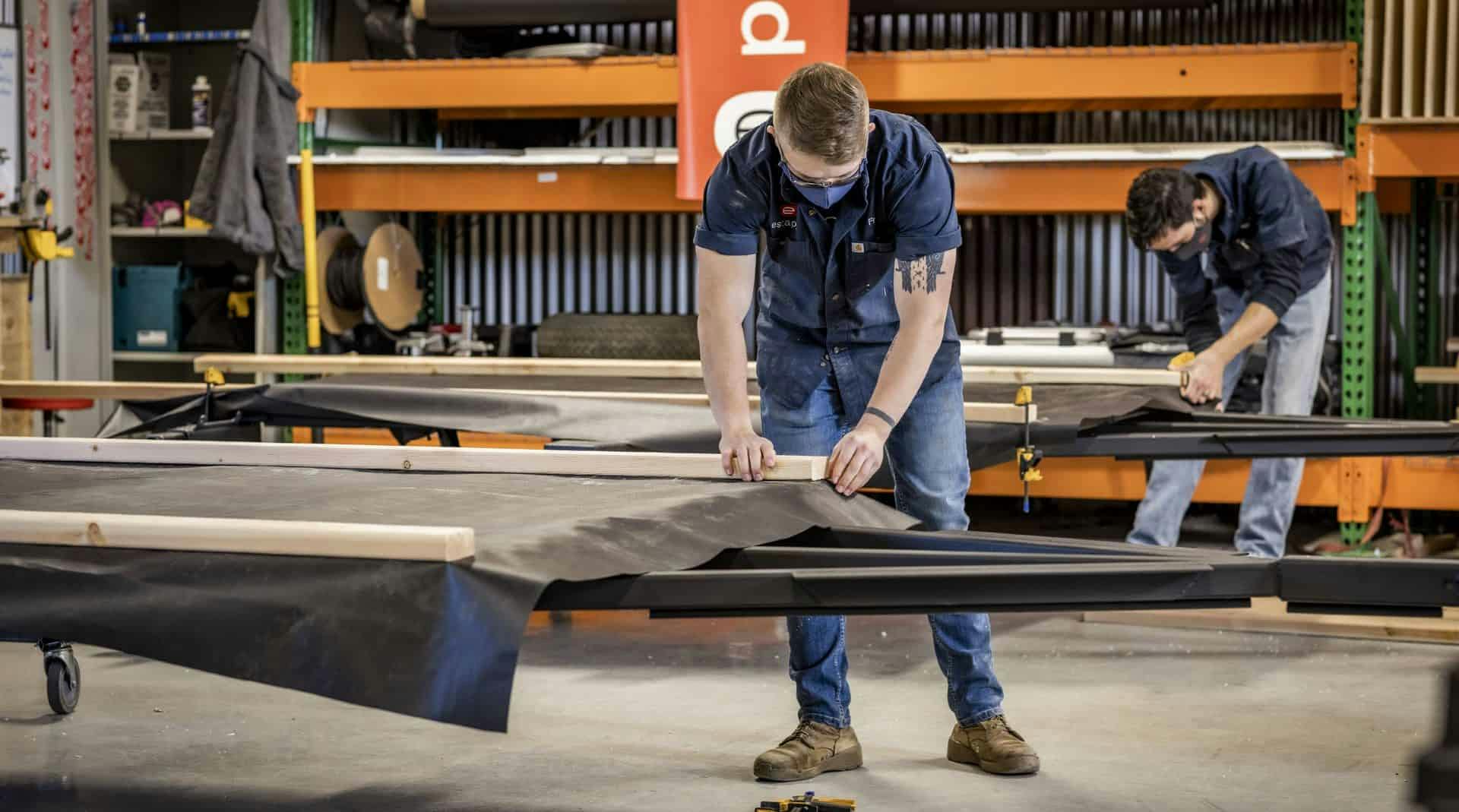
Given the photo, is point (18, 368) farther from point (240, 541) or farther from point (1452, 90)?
point (1452, 90)

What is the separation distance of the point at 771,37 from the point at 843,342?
2.98m

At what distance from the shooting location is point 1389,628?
439 cm

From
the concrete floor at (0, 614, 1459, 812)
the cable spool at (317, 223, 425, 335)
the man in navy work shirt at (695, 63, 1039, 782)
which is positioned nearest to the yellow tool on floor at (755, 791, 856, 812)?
the concrete floor at (0, 614, 1459, 812)

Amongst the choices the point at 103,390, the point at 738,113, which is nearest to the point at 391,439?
the point at 103,390

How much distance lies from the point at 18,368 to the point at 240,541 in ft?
14.8

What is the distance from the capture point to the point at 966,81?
18.9 feet

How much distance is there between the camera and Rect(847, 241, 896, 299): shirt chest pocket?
9.19 ft

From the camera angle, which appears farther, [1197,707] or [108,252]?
[108,252]

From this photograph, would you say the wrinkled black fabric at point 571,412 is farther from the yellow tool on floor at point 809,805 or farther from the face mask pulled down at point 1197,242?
the yellow tool on floor at point 809,805

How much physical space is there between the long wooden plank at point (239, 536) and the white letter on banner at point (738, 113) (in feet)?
12.5

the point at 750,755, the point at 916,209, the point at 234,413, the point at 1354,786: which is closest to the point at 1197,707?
the point at 1354,786

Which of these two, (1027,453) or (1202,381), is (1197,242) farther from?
(1027,453)

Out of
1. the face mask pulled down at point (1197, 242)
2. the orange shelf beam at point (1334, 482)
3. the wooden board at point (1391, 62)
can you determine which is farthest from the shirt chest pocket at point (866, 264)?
the wooden board at point (1391, 62)

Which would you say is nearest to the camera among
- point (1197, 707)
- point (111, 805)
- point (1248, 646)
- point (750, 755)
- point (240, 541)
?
point (240, 541)
